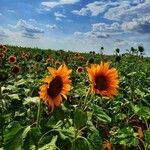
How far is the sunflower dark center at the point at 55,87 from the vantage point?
12.1ft

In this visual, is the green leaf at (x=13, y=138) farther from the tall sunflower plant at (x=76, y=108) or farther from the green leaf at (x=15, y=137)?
the tall sunflower plant at (x=76, y=108)

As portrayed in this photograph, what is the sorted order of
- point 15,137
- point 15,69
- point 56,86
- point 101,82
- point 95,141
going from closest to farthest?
point 15,137 < point 95,141 < point 56,86 < point 101,82 < point 15,69

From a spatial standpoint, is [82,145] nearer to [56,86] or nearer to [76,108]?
[76,108]

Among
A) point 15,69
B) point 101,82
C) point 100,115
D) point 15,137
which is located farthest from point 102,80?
point 15,69

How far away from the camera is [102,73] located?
3953mm

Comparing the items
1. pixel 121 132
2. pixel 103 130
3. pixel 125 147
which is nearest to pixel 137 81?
pixel 103 130

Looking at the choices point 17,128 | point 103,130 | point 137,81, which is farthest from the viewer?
point 137,81

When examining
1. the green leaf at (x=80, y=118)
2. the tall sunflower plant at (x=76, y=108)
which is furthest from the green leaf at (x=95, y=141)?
the green leaf at (x=80, y=118)

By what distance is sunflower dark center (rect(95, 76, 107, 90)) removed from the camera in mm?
3868

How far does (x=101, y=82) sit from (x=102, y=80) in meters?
0.03

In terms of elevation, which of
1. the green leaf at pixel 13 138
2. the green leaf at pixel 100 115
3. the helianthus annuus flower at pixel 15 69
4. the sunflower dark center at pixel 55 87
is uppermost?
the sunflower dark center at pixel 55 87

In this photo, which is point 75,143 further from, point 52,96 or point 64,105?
point 64,105

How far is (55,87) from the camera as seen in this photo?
3752mm

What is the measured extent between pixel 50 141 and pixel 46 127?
20 cm
